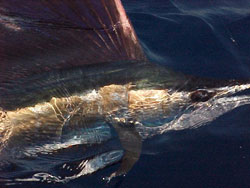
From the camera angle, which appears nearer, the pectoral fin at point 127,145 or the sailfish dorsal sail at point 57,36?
the sailfish dorsal sail at point 57,36

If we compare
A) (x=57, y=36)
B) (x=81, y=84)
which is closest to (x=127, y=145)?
(x=81, y=84)

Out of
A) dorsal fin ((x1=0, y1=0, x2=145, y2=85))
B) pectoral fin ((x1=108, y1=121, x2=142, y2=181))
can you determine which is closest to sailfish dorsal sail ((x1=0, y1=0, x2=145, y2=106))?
dorsal fin ((x1=0, y1=0, x2=145, y2=85))

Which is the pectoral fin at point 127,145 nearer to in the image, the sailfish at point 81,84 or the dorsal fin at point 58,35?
the sailfish at point 81,84

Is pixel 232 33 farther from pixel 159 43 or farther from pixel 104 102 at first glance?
pixel 104 102

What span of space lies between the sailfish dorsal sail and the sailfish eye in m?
0.64

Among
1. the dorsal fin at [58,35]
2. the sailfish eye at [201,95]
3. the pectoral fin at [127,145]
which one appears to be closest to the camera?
the dorsal fin at [58,35]

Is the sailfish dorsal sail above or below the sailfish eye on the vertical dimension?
above

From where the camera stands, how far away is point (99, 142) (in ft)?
8.17

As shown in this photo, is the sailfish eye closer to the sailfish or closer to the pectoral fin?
the sailfish

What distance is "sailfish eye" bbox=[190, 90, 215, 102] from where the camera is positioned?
254 centimetres

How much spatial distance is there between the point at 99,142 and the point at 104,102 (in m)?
0.36

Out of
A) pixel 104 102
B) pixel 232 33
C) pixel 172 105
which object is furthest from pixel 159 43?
pixel 104 102

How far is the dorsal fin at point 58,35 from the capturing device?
192cm

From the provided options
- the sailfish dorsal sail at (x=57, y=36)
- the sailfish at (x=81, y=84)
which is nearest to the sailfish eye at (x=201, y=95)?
the sailfish at (x=81, y=84)
